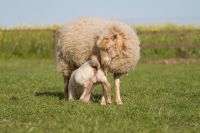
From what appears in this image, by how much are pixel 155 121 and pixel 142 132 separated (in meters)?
0.82

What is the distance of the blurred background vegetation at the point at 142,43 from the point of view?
87.7 feet

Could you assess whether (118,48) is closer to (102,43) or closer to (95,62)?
(102,43)

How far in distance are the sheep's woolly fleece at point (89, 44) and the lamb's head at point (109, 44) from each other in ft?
0.06

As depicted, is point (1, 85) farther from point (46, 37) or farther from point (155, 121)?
point (46, 37)

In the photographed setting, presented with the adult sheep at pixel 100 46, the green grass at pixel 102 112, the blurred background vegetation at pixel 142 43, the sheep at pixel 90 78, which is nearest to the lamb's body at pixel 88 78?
the sheep at pixel 90 78

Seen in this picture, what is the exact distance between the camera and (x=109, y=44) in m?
8.98

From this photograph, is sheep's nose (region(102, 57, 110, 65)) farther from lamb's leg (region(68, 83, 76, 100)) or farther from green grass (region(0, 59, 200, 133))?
lamb's leg (region(68, 83, 76, 100))

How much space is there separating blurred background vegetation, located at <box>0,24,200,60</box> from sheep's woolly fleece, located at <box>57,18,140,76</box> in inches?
636

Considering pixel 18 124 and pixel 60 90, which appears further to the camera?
pixel 60 90

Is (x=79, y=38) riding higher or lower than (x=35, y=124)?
higher

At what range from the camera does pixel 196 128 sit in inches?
273

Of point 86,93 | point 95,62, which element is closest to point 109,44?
point 95,62

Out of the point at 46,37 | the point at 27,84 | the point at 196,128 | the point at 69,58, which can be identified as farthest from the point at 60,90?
the point at 46,37

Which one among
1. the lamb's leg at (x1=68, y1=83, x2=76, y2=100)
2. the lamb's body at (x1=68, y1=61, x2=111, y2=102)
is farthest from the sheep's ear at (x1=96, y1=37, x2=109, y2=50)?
the lamb's leg at (x1=68, y1=83, x2=76, y2=100)
